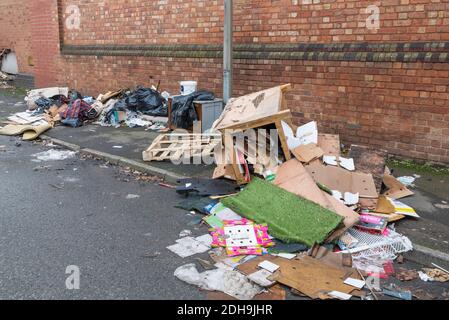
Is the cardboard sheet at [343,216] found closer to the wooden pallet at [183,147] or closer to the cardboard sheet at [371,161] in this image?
the cardboard sheet at [371,161]

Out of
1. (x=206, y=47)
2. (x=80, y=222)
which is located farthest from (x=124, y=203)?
(x=206, y=47)

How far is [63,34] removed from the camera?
13094mm

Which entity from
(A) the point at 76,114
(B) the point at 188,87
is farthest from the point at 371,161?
(A) the point at 76,114

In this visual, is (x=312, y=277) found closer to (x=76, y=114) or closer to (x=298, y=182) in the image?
(x=298, y=182)

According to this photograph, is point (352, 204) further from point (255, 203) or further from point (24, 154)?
point (24, 154)

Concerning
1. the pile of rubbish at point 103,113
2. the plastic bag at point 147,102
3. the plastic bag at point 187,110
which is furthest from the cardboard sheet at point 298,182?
the plastic bag at point 147,102

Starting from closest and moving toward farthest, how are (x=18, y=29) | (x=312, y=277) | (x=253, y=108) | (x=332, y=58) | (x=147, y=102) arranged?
(x=312, y=277) → (x=253, y=108) → (x=332, y=58) → (x=147, y=102) → (x=18, y=29)

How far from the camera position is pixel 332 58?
684 cm

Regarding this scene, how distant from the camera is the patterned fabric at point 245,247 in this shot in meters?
3.90

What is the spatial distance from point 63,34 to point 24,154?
667 centimetres

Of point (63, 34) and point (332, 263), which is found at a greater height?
point (63, 34)

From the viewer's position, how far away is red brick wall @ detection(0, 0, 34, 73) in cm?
1596

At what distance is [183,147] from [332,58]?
2798 millimetres

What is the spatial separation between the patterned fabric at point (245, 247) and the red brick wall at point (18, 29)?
47.3ft
